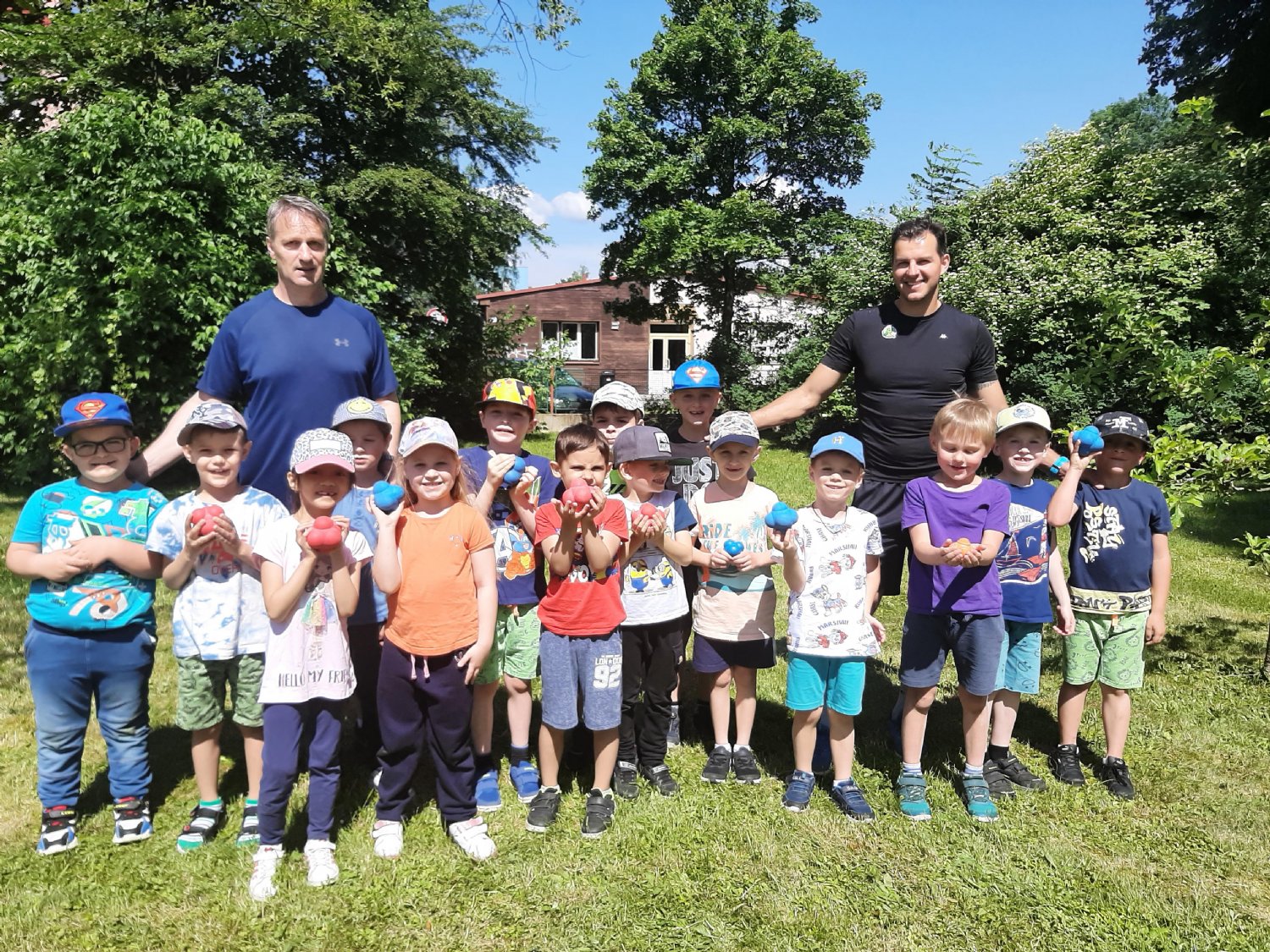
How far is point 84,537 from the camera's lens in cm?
350

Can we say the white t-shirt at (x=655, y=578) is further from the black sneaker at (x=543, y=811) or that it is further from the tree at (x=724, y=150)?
the tree at (x=724, y=150)

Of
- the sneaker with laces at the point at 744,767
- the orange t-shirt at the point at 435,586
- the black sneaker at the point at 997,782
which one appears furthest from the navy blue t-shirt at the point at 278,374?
the black sneaker at the point at 997,782

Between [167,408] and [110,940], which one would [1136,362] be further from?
[167,408]

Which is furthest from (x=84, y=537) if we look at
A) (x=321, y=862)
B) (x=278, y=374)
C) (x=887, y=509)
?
(x=887, y=509)

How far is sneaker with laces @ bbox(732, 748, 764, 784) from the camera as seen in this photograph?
168 inches

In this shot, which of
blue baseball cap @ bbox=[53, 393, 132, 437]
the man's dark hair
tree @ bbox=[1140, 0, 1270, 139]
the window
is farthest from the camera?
the window

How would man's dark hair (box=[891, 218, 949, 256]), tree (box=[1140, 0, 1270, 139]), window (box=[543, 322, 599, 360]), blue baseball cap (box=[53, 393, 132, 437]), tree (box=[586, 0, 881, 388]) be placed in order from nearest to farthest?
1. blue baseball cap (box=[53, 393, 132, 437])
2. man's dark hair (box=[891, 218, 949, 256])
3. tree (box=[1140, 0, 1270, 139])
4. tree (box=[586, 0, 881, 388])
5. window (box=[543, 322, 599, 360])

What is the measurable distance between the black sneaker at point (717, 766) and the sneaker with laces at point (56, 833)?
2.96m

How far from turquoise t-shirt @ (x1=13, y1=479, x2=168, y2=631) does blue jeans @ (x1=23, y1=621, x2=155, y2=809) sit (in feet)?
0.26

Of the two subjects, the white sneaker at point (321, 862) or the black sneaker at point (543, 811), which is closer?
the white sneaker at point (321, 862)

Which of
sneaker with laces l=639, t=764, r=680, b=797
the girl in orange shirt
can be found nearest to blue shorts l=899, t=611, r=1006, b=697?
sneaker with laces l=639, t=764, r=680, b=797

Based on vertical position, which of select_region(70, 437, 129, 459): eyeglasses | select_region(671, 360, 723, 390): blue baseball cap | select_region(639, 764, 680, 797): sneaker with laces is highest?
select_region(671, 360, 723, 390): blue baseball cap

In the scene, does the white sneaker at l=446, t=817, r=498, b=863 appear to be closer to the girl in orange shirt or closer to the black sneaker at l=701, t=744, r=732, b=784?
the girl in orange shirt

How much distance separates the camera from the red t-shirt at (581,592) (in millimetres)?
3725
